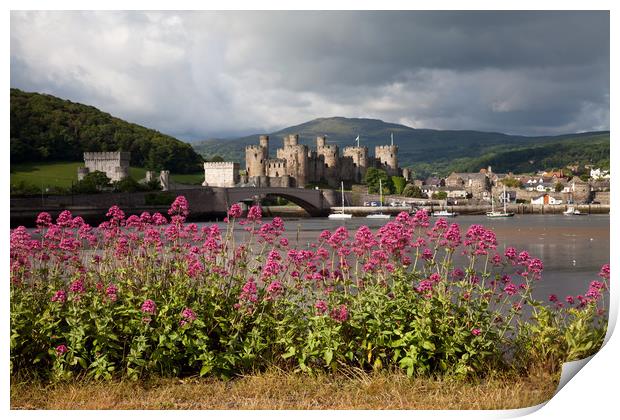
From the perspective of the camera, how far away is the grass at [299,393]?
2811 millimetres

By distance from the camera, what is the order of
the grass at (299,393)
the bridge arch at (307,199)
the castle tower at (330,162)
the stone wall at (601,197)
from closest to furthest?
the grass at (299,393) < the bridge arch at (307,199) < the stone wall at (601,197) < the castle tower at (330,162)

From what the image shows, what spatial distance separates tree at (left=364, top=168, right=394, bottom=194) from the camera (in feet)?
169

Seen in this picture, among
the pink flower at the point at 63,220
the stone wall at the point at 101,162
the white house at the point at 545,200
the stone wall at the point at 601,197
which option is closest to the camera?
the pink flower at the point at 63,220

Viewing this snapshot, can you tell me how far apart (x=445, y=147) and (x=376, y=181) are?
88.6 metres

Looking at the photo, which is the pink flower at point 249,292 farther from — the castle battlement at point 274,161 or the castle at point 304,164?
the castle battlement at point 274,161

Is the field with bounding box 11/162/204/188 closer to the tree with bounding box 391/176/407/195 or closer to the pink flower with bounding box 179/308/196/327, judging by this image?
the pink flower with bounding box 179/308/196/327

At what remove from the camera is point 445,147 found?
13925 cm

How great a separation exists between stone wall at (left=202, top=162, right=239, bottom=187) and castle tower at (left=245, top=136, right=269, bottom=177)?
8970 mm

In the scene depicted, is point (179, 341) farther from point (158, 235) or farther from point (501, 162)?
point (501, 162)

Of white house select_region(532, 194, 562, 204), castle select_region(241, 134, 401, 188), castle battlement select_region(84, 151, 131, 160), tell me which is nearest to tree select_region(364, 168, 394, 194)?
castle select_region(241, 134, 401, 188)

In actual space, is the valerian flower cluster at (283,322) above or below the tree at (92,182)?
below

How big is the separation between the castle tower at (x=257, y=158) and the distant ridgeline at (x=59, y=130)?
47.5 metres

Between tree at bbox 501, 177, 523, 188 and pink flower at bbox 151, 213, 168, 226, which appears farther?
tree at bbox 501, 177, 523, 188

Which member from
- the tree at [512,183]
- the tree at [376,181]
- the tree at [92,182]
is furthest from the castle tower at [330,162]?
the tree at [92,182]
